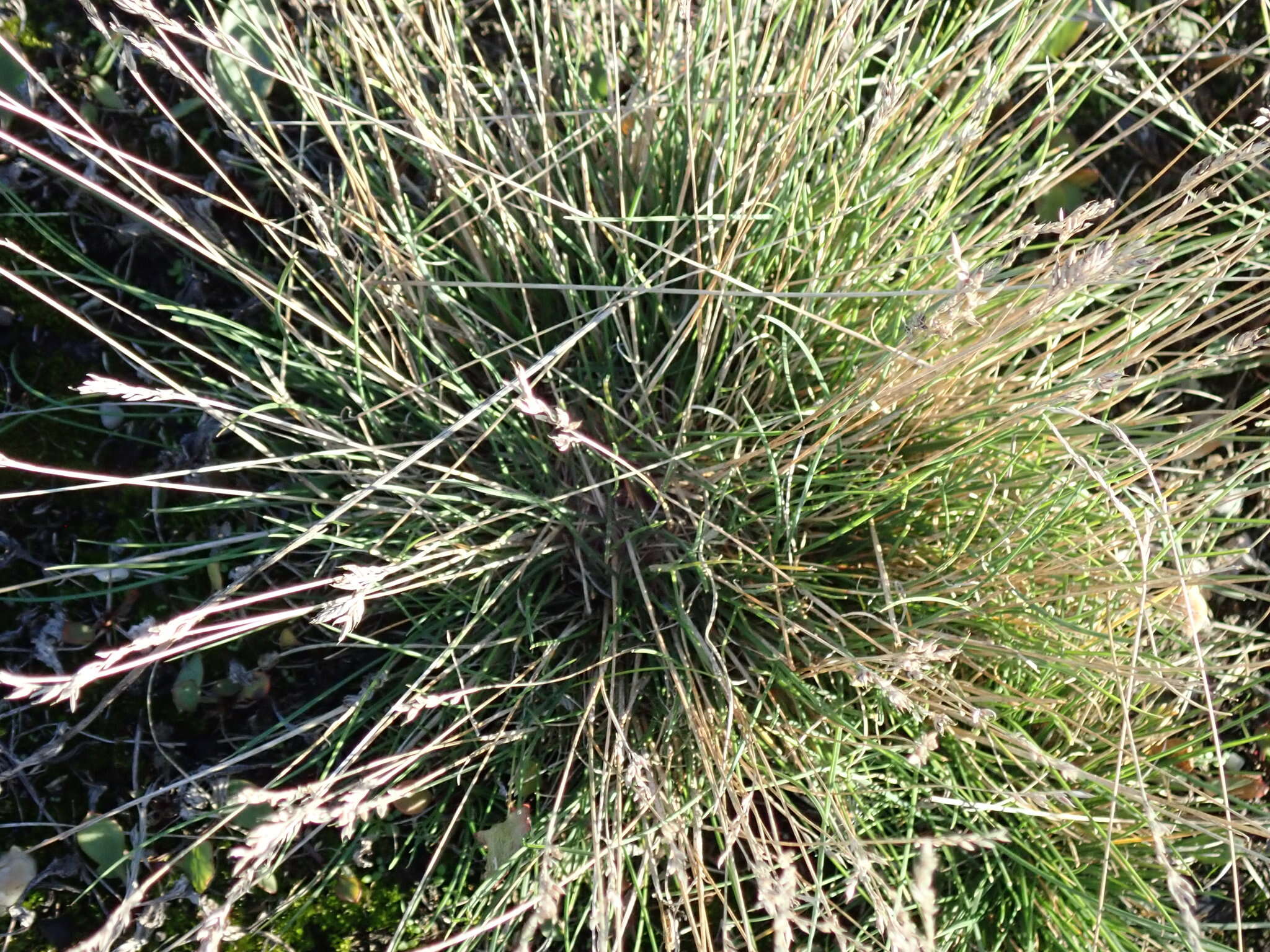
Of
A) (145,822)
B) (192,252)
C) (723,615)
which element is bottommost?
(145,822)

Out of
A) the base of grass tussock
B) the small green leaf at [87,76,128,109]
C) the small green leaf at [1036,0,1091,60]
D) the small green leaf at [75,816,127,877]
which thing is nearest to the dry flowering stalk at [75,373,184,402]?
the base of grass tussock

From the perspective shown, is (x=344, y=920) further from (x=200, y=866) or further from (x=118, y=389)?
(x=118, y=389)

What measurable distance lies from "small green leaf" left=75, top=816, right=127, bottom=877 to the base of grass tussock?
0.03 metres

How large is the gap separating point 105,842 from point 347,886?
0.32 metres

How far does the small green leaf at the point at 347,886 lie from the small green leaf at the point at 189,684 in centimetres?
32

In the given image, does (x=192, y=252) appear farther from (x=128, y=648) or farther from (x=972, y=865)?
(x=972, y=865)

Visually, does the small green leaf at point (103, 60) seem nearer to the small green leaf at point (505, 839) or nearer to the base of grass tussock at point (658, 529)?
the base of grass tussock at point (658, 529)

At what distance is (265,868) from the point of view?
3.35 feet

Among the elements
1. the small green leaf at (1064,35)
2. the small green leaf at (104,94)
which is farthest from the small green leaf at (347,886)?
the small green leaf at (1064,35)

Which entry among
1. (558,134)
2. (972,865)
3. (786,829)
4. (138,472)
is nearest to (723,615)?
(786,829)

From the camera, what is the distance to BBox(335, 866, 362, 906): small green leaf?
1256 mm

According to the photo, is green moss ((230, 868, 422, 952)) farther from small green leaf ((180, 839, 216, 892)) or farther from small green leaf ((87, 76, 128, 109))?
small green leaf ((87, 76, 128, 109))

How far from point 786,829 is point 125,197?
1.43 meters

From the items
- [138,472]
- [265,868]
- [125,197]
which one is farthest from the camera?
[125,197]
